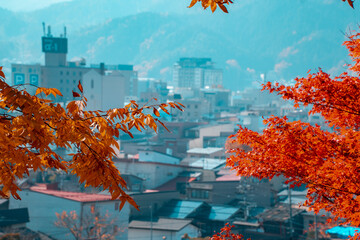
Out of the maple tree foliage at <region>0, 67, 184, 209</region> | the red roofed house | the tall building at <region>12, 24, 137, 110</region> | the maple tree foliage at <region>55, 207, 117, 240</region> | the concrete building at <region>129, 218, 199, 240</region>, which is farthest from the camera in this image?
the tall building at <region>12, 24, 137, 110</region>

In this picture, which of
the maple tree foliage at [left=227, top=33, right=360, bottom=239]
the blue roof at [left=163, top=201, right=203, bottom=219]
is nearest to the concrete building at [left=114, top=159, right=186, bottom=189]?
the blue roof at [left=163, top=201, right=203, bottom=219]

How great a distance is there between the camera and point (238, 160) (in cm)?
582

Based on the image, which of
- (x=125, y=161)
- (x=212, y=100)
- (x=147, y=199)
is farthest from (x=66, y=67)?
(x=147, y=199)

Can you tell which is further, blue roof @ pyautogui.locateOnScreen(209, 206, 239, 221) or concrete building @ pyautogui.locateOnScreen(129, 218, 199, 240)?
blue roof @ pyautogui.locateOnScreen(209, 206, 239, 221)

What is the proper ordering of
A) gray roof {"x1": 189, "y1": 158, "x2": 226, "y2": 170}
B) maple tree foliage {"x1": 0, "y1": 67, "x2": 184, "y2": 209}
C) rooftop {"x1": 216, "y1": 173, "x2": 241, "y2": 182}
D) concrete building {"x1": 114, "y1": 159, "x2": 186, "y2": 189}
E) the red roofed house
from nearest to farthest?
maple tree foliage {"x1": 0, "y1": 67, "x2": 184, "y2": 209} < the red roofed house < rooftop {"x1": 216, "y1": 173, "x2": 241, "y2": 182} < concrete building {"x1": 114, "y1": 159, "x2": 186, "y2": 189} < gray roof {"x1": 189, "y1": 158, "x2": 226, "y2": 170}

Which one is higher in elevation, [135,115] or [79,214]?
[135,115]

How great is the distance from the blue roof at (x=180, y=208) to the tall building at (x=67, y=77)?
1774 inches

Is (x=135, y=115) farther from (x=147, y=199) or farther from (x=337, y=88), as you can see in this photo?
(x=147, y=199)

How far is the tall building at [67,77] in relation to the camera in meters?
73.2

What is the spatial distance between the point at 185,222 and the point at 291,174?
701 inches

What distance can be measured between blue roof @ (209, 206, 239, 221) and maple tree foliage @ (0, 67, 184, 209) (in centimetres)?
2224

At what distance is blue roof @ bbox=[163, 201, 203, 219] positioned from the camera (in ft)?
85.6

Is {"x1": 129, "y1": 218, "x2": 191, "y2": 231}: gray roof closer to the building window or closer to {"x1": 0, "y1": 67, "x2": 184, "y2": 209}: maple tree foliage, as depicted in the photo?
the building window

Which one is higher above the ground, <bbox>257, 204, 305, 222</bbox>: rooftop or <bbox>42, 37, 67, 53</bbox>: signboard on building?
<bbox>42, 37, 67, 53</bbox>: signboard on building
